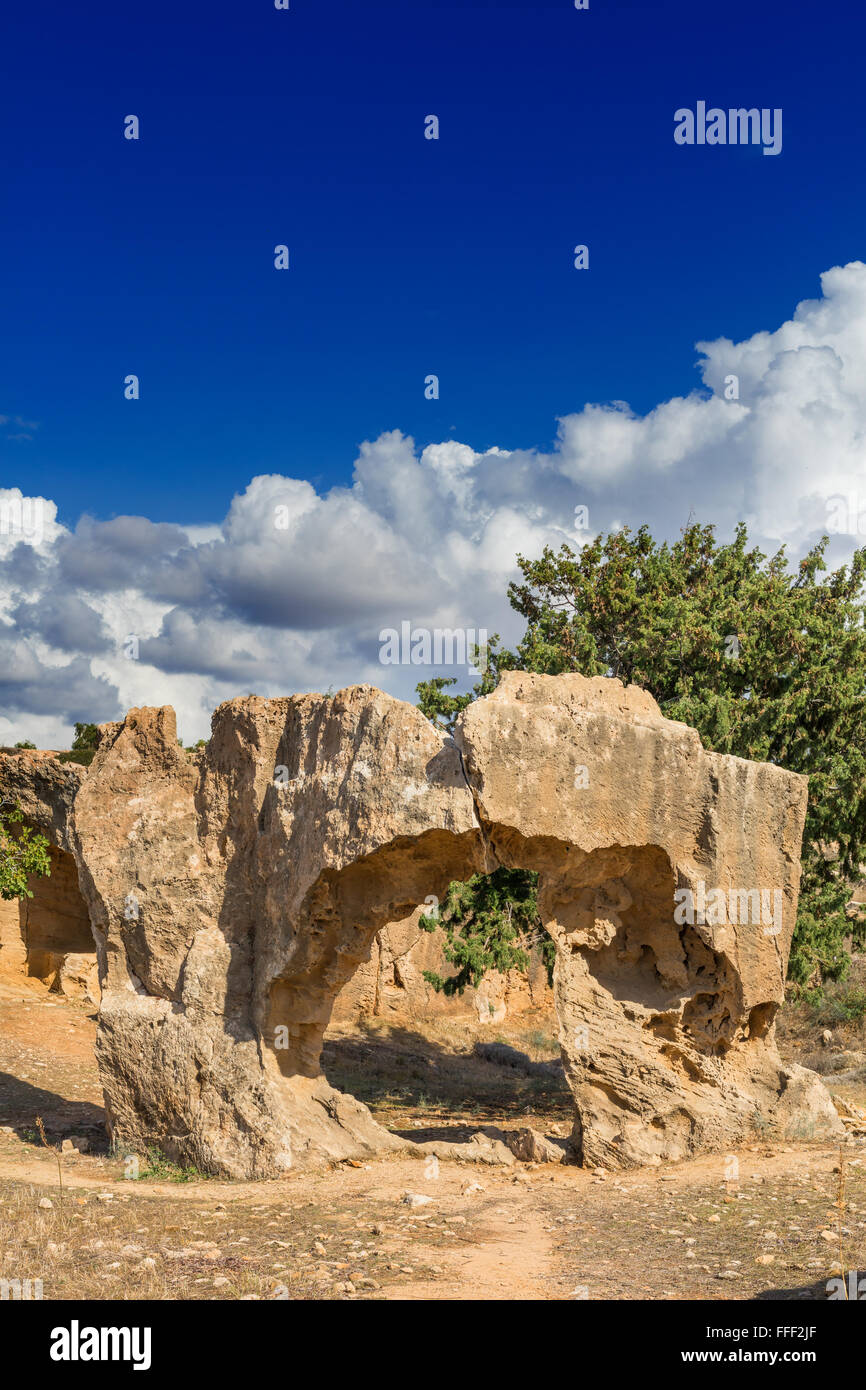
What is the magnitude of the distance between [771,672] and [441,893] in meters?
6.01

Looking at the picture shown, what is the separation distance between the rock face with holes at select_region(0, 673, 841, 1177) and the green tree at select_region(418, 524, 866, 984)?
3.27 m

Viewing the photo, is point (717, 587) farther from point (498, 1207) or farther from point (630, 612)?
point (498, 1207)

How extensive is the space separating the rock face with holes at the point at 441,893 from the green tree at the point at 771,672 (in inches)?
129

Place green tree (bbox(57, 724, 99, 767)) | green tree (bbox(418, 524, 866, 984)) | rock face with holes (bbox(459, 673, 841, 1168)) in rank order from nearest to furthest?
rock face with holes (bbox(459, 673, 841, 1168)), green tree (bbox(418, 524, 866, 984)), green tree (bbox(57, 724, 99, 767))

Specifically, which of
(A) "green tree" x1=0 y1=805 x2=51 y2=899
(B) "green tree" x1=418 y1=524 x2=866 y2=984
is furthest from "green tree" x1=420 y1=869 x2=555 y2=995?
(A) "green tree" x1=0 y1=805 x2=51 y2=899

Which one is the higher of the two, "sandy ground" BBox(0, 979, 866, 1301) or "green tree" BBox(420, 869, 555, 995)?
"green tree" BBox(420, 869, 555, 995)

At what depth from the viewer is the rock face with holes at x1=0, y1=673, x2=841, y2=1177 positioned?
32.4 feet

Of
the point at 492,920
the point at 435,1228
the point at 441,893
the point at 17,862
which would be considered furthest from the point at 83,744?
the point at 435,1228

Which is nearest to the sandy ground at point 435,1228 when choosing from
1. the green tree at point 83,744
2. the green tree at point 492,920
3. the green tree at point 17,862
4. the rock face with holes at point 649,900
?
the rock face with holes at point 649,900

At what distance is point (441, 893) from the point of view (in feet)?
35.7

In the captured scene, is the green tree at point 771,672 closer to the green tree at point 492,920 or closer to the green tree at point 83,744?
the green tree at point 492,920

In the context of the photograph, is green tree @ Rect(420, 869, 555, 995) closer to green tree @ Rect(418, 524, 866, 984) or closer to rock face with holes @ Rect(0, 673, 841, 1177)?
green tree @ Rect(418, 524, 866, 984)
